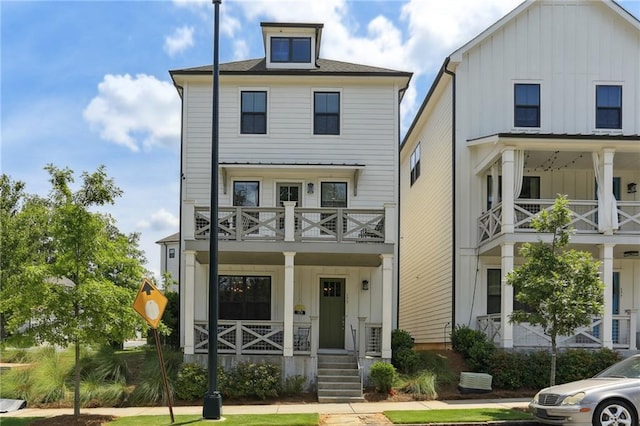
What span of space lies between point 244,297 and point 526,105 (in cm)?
1115

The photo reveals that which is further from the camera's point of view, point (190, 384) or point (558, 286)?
point (190, 384)

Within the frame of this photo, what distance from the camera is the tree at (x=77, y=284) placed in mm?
12352

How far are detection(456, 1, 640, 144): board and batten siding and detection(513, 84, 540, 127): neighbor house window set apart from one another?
19 centimetres

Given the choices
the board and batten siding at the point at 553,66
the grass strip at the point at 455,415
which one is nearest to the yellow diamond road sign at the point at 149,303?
the grass strip at the point at 455,415

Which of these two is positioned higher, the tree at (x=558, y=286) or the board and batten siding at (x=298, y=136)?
the board and batten siding at (x=298, y=136)

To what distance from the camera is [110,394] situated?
50.6ft

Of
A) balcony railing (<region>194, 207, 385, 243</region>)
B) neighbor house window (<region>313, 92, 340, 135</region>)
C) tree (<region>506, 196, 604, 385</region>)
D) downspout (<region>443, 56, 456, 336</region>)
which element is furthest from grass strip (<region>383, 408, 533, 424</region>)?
neighbor house window (<region>313, 92, 340, 135</region>)

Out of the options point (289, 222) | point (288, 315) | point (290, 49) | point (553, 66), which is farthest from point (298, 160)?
point (553, 66)

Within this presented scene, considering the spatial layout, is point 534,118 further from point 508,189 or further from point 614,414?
point 614,414

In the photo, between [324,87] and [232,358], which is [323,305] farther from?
[324,87]

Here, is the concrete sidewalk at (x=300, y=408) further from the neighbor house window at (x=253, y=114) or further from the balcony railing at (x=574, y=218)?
the neighbor house window at (x=253, y=114)

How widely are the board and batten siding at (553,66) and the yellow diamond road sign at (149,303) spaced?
12.3 m

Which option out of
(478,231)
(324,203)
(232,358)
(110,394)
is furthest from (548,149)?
(110,394)

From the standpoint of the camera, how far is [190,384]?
52.3ft
